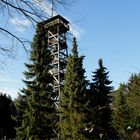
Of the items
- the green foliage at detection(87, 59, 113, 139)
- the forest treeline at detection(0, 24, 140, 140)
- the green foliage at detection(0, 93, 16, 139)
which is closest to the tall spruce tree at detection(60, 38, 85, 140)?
the forest treeline at detection(0, 24, 140, 140)

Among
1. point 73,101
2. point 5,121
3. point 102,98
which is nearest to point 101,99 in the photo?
point 102,98

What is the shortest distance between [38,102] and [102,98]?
1140cm

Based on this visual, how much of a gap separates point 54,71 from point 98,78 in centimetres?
563

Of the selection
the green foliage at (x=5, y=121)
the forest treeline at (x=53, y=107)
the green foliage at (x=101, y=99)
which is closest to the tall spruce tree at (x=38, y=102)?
the forest treeline at (x=53, y=107)

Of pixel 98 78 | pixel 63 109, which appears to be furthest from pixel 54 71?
pixel 63 109

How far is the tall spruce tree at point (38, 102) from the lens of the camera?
38.9m

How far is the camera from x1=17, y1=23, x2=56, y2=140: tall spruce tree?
3894cm

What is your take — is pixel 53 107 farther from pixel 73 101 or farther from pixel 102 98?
pixel 102 98

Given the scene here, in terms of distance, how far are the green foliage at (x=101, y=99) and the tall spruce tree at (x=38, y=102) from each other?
21.3 ft

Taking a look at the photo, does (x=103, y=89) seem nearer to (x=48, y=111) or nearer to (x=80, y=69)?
(x=80, y=69)

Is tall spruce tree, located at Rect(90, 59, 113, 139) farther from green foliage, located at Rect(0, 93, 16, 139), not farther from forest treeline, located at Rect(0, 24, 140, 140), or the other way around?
green foliage, located at Rect(0, 93, 16, 139)

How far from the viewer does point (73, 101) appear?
41156mm

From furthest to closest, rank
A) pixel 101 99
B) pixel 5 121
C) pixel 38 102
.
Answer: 1. pixel 5 121
2. pixel 101 99
3. pixel 38 102

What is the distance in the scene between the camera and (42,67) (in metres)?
41.7
